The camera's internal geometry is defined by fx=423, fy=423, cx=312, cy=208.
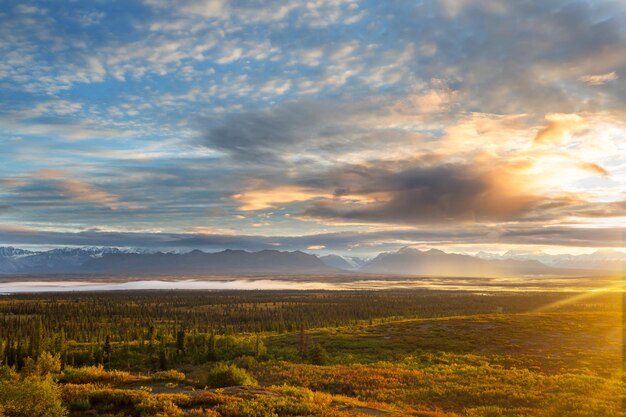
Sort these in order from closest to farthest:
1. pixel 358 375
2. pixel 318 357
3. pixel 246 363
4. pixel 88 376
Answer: pixel 88 376, pixel 358 375, pixel 246 363, pixel 318 357

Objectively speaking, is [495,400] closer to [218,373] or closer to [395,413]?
[395,413]

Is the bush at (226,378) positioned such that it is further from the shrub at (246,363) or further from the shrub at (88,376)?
the shrub at (246,363)

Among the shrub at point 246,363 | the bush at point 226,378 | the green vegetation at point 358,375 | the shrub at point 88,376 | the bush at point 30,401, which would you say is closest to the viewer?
the bush at point 30,401

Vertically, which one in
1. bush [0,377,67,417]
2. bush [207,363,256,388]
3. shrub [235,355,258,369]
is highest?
bush [0,377,67,417]

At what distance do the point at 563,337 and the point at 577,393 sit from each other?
43.9 metres

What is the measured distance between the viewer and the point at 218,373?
33.8 m

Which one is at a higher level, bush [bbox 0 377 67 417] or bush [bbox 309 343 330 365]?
bush [bbox 0 377 67 417]

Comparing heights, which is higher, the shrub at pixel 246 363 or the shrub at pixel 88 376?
the shrub at pixel 88 376

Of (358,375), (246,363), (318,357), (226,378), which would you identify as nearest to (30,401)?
(226,378)

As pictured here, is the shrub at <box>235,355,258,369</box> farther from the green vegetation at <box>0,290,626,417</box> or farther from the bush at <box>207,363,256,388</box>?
the bush at <box>207,363,256,388</box>

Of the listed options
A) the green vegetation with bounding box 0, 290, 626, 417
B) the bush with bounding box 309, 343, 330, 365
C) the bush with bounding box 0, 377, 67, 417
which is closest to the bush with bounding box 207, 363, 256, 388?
the green vegetation with bounding box 0, 290, 626, 417

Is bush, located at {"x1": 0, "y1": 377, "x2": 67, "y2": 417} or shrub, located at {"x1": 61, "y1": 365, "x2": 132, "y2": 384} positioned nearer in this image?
bush, located at {"x1": 0, "y1": 377, "x2": 67, "y2": 417}

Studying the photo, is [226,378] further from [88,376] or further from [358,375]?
[358,375]

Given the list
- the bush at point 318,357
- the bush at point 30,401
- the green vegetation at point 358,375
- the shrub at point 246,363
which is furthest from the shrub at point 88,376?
the bush at point 318,357
